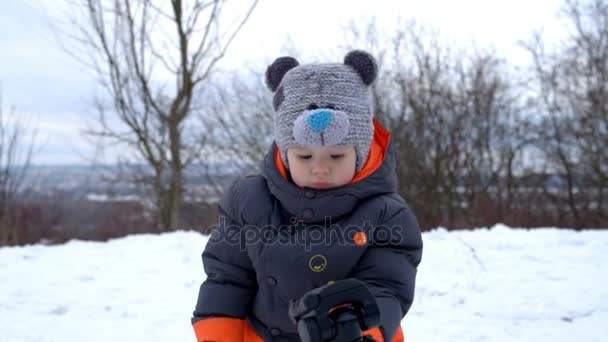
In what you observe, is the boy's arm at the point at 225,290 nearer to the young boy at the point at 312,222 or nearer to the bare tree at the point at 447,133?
the young boy at the point at 312,222

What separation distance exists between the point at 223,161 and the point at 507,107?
892 centimetres

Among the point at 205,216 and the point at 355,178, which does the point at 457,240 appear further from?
the point at 205,216

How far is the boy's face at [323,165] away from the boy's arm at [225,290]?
0.31 m

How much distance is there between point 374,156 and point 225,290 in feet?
2.19

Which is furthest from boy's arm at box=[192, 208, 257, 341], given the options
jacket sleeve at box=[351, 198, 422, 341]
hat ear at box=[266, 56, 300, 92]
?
hat ear at box=[266, 56, 300, 92]

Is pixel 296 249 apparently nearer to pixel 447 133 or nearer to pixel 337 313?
pixel 337 313

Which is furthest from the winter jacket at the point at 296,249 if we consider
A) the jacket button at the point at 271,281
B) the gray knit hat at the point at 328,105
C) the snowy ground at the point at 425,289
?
the snowy ground at the point at 425,289

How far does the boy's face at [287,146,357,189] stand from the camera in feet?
4.59

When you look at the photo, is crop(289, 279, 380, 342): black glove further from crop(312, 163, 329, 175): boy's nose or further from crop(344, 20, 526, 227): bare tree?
crop(344, 20, 526, 227): bare tree

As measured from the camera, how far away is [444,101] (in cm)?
1334

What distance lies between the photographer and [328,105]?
143 cm

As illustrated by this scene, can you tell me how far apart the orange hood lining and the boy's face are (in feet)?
0.18

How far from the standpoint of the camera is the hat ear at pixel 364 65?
154 centimetres

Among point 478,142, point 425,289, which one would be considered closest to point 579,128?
point 478,142
